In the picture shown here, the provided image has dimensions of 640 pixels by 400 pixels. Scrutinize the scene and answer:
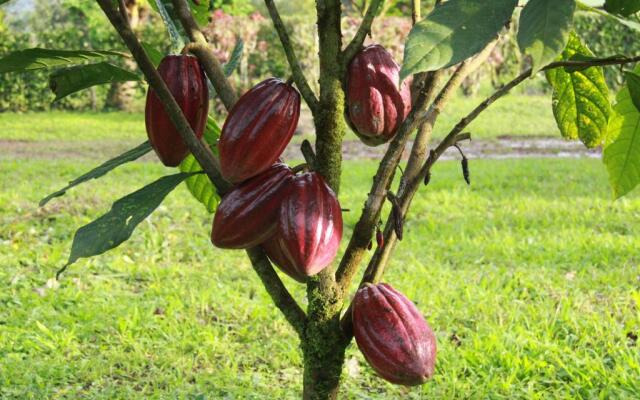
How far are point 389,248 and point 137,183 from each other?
4224 mm

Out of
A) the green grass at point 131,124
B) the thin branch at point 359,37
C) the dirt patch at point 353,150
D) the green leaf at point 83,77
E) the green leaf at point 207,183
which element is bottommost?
the green grass at point 131,124

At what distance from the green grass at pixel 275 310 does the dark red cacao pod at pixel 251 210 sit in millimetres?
1219

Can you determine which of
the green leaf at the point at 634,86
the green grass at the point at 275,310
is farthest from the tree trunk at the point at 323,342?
the green grass at the point at 275,310

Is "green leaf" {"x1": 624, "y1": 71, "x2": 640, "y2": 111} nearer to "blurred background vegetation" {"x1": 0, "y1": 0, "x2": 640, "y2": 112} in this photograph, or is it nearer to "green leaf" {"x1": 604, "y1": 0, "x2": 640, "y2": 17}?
"green leaf" {"x1": 604, "y1": 0, "x2": 640, "y2": 17}

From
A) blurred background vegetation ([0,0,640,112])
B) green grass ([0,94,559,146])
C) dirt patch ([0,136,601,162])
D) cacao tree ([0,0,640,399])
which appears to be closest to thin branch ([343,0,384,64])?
cacao tree ([0,0,640,399])

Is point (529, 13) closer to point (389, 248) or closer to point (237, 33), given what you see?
point (389, 248)

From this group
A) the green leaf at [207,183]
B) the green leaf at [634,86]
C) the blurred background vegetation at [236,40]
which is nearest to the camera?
the green leaf at [634,86]

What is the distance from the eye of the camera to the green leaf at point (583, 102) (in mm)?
1055

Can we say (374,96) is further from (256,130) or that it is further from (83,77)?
(83,77)

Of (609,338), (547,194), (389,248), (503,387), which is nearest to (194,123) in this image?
(389,248)

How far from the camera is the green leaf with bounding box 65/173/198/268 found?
0.90 meters

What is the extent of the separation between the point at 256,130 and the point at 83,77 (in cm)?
29

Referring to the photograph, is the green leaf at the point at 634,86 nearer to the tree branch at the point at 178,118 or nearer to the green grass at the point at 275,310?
the tree branch at the point at 178,118

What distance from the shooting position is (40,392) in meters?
2.05
